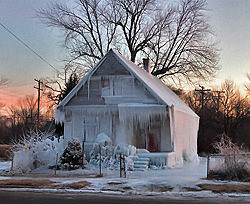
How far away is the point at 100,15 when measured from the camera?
126ft

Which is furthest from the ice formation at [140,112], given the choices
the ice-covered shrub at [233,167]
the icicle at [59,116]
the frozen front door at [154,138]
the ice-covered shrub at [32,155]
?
the ice-covered shrub at [233,167]

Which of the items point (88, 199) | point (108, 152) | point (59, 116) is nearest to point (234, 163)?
point (88, 199)

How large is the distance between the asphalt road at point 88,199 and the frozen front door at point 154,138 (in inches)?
464

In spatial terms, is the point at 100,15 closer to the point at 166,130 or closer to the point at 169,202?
the point at 166,130

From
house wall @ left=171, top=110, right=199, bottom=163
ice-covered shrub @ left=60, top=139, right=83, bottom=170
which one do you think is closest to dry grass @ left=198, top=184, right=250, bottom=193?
ice-covered shrub @ left=60, top=139, right=83, bottom=170

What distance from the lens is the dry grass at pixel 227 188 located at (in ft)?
39.6

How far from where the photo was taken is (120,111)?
21.0 meters

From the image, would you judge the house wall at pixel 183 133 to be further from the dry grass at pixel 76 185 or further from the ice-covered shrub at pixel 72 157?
the dry grass at pixel 76 185

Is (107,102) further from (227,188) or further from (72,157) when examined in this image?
(227,188)

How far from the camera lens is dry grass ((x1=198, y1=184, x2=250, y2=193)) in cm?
1207

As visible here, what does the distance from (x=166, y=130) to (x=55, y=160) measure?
749 cm

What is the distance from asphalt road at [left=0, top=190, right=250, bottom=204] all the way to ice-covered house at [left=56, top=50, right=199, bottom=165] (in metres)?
9.99

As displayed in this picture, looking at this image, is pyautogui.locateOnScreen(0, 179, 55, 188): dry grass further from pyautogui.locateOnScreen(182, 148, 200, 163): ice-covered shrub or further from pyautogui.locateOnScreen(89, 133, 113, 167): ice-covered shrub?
pyautogui.locateOnScreen(182, 148, 200, 163): ice-covered shrub

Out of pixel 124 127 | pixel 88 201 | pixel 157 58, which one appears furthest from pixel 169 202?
pixel 157 58
